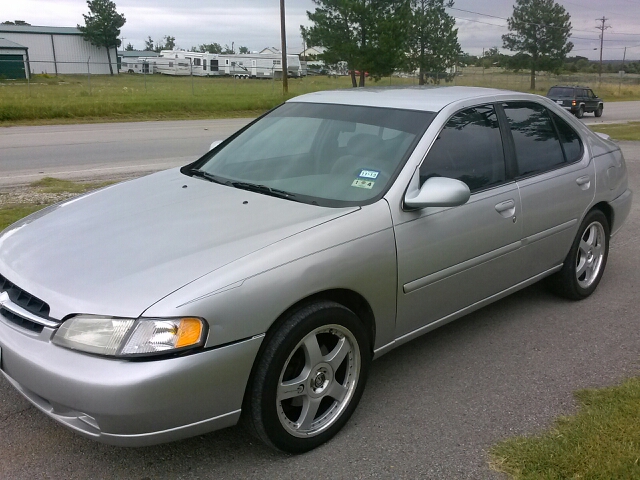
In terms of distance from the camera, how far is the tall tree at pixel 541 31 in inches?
2434

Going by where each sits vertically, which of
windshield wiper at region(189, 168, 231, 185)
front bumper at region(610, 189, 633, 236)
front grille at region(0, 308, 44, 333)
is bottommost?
front bumper at region(610, 189, 633, 236)

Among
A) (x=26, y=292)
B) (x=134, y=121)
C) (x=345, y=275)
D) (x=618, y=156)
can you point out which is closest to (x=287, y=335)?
(x=345, y=275)

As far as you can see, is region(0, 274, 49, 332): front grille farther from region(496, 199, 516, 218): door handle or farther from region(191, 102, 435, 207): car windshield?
region(496, 199, 516, 218): door handle

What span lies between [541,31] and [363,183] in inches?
2593

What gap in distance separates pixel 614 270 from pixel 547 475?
11.6ft

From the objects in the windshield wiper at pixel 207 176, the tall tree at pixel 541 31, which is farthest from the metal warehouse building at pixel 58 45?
the windshield wiper at pixel 207 176

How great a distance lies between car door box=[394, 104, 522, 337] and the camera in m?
3.38

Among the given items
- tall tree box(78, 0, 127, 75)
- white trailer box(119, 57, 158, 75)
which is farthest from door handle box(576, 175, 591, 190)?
tall tree box(78, 0, 127, 75)

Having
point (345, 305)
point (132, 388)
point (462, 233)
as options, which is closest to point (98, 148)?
point (462, 233)

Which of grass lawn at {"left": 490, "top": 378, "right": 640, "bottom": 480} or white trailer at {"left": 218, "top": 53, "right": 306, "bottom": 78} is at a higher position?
white trailer at {"left": 218, "top": 53, "right": 306, "bottom": 78}

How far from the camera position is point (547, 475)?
2727mm

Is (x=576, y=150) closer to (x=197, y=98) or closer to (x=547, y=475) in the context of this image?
(x=547, y=475)

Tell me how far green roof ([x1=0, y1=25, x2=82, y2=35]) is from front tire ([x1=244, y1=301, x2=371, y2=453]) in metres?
81.6

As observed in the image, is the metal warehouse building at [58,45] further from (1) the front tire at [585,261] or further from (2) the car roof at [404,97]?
(1) the front tire at [585,261]
